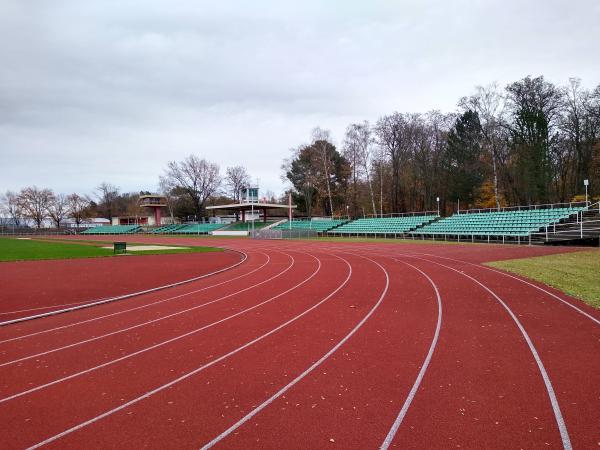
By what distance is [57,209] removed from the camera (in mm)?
100062

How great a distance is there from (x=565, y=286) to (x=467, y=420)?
904cm

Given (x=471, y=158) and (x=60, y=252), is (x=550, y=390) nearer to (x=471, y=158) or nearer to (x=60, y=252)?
(x=60, y=252)

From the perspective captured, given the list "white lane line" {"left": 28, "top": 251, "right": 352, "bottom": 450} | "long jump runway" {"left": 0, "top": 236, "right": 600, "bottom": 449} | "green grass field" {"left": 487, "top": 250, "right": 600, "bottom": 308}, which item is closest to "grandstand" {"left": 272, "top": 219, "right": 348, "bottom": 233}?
"green grass field" {"left": 487, "top": 250, "right": 600, "bottom": 308}

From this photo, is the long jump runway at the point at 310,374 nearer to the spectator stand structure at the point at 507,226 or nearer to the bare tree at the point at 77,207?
the spectator stand structure at the point at 507,226

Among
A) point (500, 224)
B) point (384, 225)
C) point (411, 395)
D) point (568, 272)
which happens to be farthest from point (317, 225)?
point (411, 395)

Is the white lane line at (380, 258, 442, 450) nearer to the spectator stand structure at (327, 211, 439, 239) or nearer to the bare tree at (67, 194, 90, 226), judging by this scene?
the spectator stand structure at (327, 211, 439, 239)

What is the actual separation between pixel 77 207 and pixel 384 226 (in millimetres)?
92590

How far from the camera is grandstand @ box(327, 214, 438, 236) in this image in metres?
39.9

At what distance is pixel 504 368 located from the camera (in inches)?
213

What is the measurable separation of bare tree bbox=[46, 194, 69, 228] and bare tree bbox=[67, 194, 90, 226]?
3.18ft

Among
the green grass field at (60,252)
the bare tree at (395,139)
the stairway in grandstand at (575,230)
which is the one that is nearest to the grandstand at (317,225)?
the bare tree at (395,139)

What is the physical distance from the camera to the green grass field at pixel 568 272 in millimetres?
10211

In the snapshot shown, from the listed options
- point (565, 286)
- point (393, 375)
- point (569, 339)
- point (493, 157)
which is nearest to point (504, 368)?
point (393, 375)

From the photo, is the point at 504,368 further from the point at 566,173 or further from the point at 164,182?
the point at 164,182
